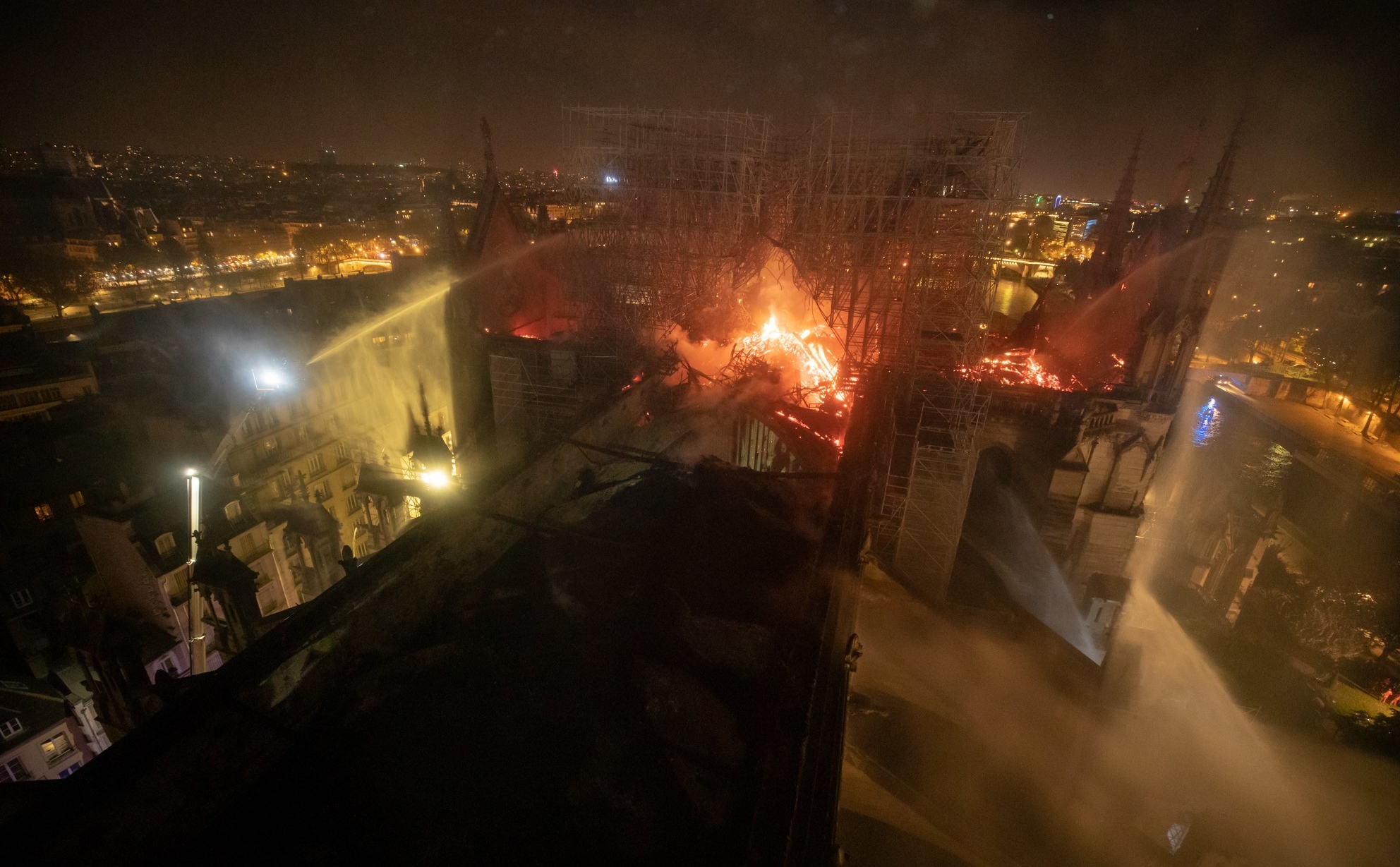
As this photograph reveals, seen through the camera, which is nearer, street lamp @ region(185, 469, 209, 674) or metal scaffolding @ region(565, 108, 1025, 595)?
metal scaffolding @ region(565, 108, 1025, 595)

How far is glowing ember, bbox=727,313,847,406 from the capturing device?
12641 millimetres

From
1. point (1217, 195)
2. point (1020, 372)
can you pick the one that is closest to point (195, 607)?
point (1020, 372)

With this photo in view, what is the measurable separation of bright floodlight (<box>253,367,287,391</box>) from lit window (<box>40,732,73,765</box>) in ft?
32.5

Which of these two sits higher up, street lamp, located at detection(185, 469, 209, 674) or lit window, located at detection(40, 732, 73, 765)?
street lamp, located at detection(185, 469, 209, 674)

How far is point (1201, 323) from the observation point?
12.8m

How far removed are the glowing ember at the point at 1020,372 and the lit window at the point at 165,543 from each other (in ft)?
56.1

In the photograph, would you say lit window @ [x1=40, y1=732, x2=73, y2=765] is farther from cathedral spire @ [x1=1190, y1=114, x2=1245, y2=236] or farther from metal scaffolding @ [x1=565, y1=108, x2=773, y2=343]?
cathedral spire @ [x1=1190, y1=114, x2=1245, y2=236]

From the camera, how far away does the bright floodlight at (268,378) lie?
1838 centimetres

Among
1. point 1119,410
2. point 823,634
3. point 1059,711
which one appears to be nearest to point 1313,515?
point 1119,410

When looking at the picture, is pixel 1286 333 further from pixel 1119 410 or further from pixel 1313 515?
pixel 1119 410

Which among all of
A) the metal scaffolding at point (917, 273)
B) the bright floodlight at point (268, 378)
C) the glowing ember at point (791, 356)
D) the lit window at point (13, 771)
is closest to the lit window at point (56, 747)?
the lit window at point (13, 771)

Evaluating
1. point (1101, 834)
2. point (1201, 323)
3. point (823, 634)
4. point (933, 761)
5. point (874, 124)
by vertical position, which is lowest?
point (1101, 834)

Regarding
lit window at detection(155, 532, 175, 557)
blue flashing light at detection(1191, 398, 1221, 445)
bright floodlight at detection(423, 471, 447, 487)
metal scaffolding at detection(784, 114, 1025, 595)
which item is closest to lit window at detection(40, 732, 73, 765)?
lit window at detection(155, 532, 175, 557)

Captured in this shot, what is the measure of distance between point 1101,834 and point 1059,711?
5.14ft
